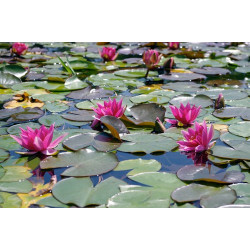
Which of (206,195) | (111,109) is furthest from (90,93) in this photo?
(206,195)

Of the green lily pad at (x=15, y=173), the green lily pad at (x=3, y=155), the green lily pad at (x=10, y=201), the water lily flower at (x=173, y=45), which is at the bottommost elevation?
the green lily pad at (x=10, y=201)

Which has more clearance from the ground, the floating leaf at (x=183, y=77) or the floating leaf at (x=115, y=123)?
the floating leaf at (x=183, y=77)

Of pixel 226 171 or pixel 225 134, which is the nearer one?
pixel 226 171

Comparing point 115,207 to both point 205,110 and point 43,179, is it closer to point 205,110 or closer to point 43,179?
point 43,179

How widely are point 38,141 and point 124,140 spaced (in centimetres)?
50

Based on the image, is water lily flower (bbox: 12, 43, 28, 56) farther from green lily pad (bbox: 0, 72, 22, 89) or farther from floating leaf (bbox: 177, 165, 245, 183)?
floating leaf (bbox: 177, 165, 245, 183)

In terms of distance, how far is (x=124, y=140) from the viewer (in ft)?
6.94

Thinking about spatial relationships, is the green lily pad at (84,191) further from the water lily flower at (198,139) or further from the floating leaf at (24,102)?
the floating leaf at (24,102)

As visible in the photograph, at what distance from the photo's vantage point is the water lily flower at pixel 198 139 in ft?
6.28

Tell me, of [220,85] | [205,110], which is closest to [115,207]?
[205,110]

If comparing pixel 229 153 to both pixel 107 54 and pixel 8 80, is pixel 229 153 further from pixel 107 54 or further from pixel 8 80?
pixel 107 54

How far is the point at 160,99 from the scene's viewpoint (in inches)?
116

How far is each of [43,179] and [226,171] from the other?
2.93ft

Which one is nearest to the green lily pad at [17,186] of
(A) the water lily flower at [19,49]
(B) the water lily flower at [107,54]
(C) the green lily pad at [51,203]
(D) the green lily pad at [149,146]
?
(C) the green lily pad at [51,203]
